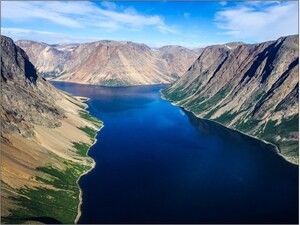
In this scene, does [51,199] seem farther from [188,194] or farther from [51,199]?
[188,194]

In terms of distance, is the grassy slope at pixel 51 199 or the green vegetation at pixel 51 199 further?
the green vegetation at pixel 51 199

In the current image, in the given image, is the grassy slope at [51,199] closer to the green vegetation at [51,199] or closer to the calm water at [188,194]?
the green vegetation at [51,199]

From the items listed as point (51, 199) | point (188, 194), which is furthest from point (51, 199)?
point (188, 194)

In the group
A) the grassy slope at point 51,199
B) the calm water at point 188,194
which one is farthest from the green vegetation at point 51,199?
the calm water at point 188,194

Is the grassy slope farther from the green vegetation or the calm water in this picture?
the calm water

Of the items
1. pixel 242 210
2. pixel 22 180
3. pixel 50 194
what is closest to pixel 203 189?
pixel 242 210

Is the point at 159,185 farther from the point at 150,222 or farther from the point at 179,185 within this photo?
the point at 150,222

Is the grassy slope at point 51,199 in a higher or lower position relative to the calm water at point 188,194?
lower

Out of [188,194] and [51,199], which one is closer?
[51,199]
